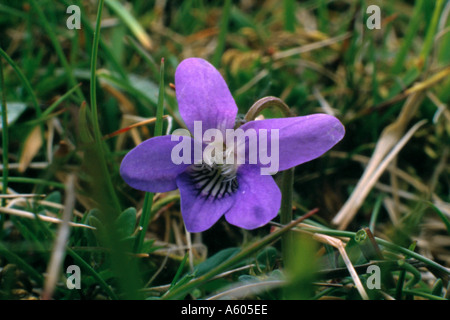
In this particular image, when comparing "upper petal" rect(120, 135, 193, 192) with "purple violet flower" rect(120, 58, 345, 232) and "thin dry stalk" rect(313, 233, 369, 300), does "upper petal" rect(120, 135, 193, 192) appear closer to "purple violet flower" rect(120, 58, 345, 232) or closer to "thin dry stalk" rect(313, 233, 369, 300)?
"purple violet flower" rect(120, 58, 345, 232)

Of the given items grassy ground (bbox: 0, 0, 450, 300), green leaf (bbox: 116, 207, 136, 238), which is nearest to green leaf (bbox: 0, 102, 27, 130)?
grassy ground (bbox: 0, 0, 450, 300)

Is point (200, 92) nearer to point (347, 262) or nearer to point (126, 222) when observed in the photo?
point (126, 222)

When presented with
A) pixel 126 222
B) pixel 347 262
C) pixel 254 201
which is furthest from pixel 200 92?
pixel 347 262

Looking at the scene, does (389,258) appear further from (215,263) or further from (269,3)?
(269,3)

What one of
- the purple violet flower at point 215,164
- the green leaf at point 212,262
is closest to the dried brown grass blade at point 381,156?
the green leaf at point 212,262

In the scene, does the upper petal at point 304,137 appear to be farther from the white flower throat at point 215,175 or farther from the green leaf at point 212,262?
the green leaf at point 212,262
